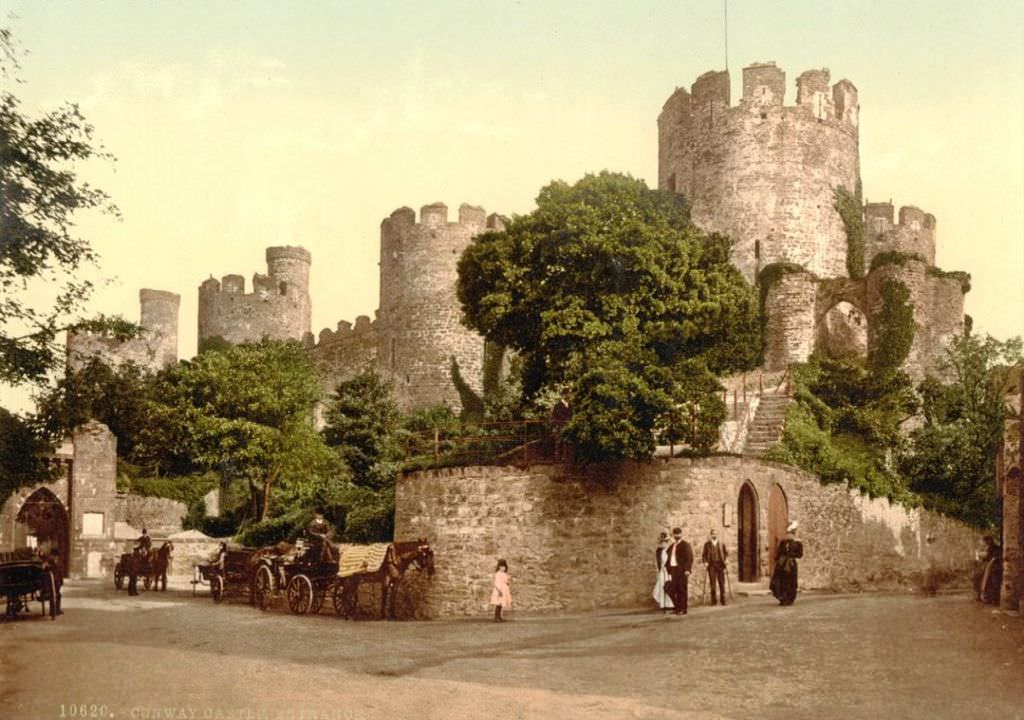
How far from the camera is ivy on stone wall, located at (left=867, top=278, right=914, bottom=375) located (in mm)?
38812

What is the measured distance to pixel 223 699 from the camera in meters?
10.3

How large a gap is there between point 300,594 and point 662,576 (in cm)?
681

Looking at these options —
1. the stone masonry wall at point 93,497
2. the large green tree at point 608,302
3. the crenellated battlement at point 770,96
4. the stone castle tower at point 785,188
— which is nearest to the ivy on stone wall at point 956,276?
the stone castle tower at point 785,188

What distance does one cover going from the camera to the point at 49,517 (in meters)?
35.9

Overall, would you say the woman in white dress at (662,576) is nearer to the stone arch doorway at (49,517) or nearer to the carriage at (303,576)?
the carriage at (303,576)

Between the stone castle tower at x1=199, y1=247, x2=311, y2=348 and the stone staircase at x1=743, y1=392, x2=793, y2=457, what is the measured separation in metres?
37.6

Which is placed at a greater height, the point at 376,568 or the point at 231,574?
the point at 376,568

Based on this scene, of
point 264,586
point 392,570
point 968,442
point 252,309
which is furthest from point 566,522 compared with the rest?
point 252,309

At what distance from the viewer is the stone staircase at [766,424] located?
2736 centimetres

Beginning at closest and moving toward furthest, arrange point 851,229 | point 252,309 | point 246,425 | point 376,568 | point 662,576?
point 662,576 → point 376,568 → point 246,425 → point 851,229 → point 252,309

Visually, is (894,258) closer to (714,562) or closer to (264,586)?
(714,562)

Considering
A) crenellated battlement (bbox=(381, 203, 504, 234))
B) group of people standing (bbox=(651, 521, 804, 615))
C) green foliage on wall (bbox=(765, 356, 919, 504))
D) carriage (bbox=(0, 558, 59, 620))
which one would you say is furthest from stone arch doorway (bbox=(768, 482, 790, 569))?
crenellated battlement (bbox=(381, 203, 504, 234))

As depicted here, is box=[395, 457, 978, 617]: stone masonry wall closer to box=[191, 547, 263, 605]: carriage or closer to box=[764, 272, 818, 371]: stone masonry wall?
box=[191, 547, 263, 605]: carriage

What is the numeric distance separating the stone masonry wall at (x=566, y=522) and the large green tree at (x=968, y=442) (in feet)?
Result: 28.6
